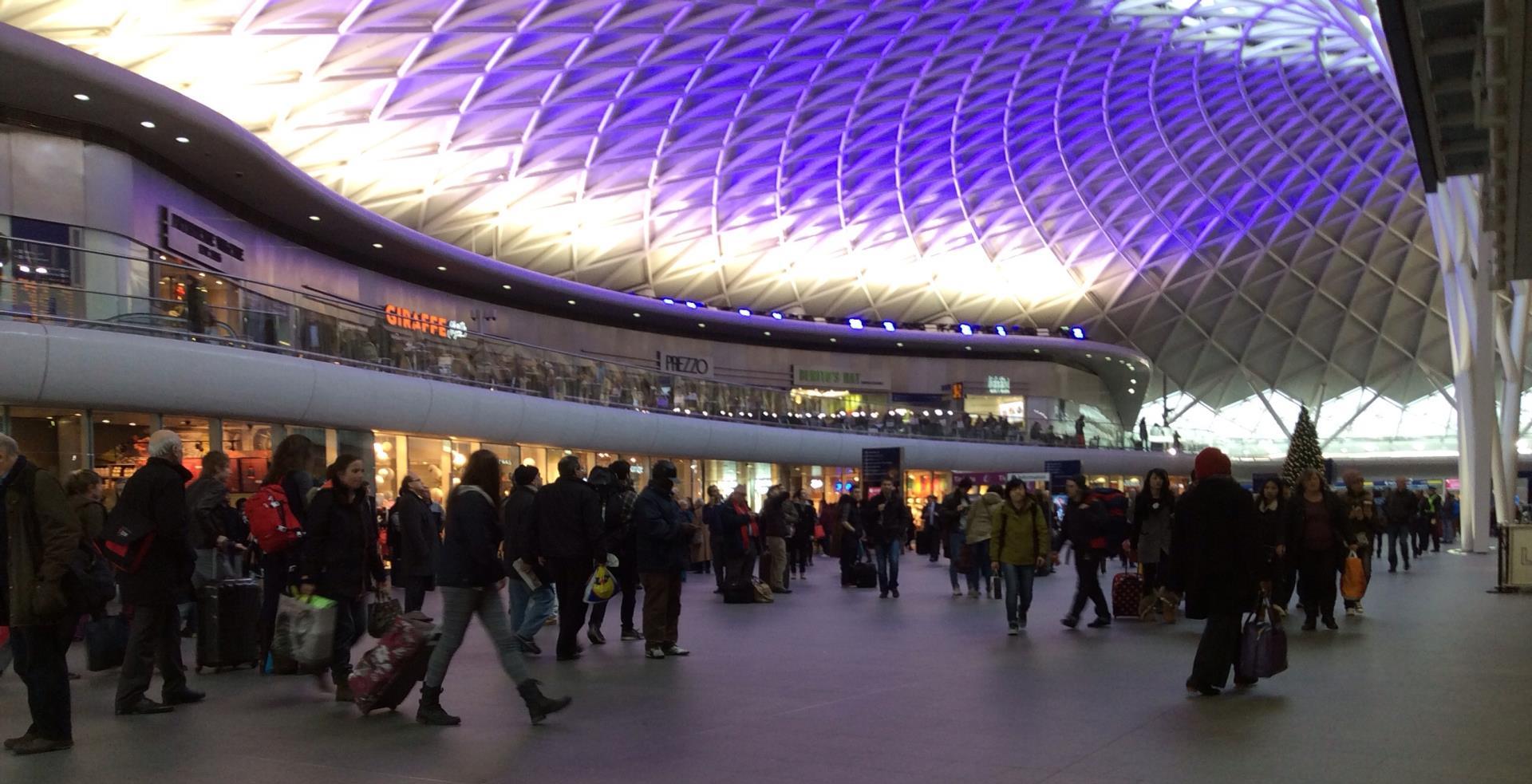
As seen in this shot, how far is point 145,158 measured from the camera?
24953 mm

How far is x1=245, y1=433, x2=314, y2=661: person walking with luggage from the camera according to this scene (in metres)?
Result: 9.70

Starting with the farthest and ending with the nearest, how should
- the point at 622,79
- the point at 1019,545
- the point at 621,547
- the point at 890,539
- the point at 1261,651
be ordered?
the point at 622,79 < the point at 890,539 < the point at 621,547 < the point at 1019,545 < the point at 1261,651

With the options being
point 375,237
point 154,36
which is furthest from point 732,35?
point 154,36

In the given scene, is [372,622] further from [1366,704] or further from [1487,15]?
[1487,15]

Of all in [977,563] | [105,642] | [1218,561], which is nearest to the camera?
[1218,561]

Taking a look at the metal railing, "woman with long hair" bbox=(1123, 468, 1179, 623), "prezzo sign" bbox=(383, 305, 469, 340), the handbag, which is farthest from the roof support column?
the handbag

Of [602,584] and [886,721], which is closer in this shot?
[886,721]

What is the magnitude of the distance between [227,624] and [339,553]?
8.29ft

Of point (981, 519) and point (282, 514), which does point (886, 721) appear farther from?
point (981, 519)

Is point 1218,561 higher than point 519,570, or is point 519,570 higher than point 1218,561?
point 1218,561

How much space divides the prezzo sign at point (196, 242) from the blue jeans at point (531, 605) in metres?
16.8

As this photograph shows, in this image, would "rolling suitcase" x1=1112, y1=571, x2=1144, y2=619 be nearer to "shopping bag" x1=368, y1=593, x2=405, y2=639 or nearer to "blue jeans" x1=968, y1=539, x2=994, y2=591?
"blue jeans" x1=968, y1=539, x2=994, y2=591

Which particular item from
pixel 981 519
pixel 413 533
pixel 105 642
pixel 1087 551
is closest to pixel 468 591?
pixel 413 533

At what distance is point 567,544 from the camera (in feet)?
36.4
